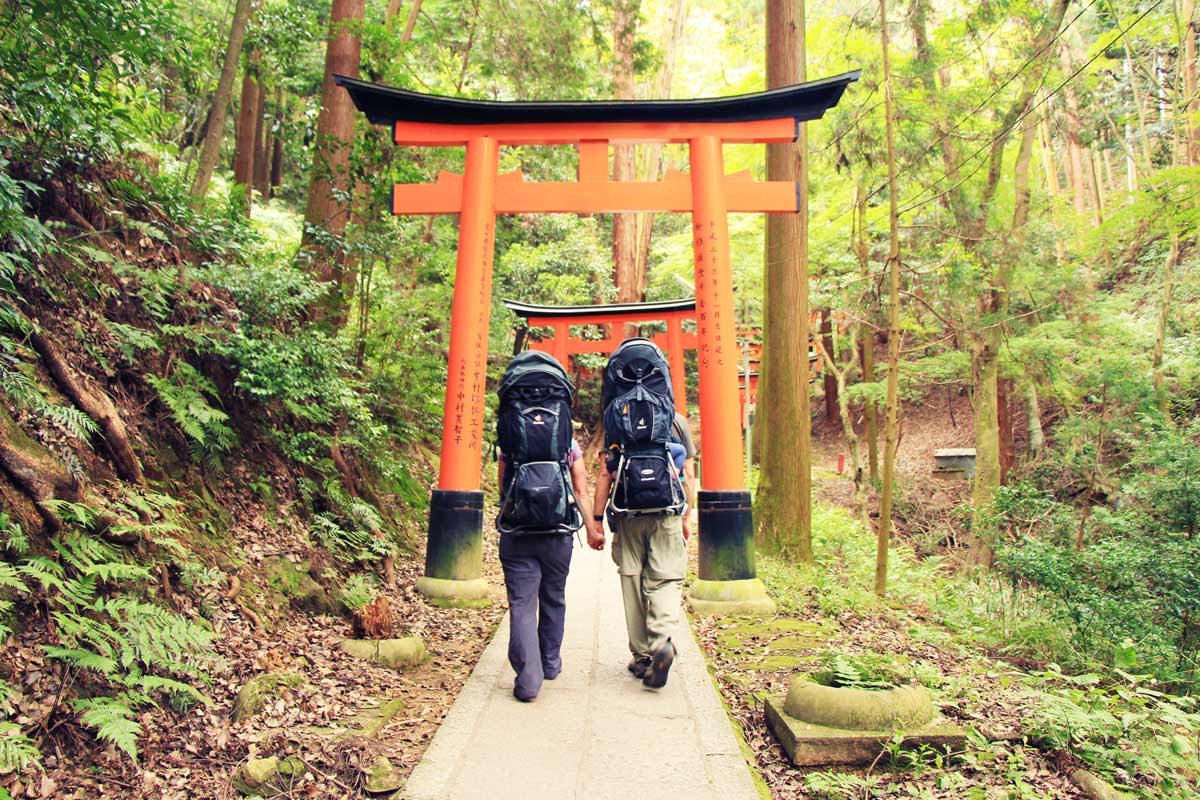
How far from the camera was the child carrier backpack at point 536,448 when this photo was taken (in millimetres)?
3971

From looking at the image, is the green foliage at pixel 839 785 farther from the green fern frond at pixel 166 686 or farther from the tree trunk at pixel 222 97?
the tree trunk at pixel 222 97

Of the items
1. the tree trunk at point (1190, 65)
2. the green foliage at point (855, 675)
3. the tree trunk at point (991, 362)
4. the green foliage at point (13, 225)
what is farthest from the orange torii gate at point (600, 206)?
the tree trunk at point (1190, 65)

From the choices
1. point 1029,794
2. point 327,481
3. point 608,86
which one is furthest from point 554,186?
point 608,86

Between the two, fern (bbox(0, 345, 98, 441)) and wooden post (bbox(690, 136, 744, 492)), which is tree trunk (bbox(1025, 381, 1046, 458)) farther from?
fern (bbox(0, 345, 98, 441))

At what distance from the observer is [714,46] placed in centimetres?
2656

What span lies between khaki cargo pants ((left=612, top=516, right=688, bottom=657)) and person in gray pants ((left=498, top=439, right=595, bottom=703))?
0.29m

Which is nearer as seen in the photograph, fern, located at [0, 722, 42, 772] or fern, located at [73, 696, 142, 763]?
fern, located at [0, 722, 42, 772]

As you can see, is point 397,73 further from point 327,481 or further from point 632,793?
point 632,793

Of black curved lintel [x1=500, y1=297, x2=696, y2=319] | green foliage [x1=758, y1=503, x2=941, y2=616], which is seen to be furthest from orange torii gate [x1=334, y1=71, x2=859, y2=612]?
black curved lintel [x1=500, y1=297, x2=696, y2=319]

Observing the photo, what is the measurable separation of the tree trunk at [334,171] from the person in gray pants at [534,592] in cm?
409

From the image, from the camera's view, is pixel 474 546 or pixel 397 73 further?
pixel 397 73

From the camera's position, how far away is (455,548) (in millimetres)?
6090

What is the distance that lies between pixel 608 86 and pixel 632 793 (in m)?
11.9

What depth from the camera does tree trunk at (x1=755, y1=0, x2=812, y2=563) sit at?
26.6 ft
